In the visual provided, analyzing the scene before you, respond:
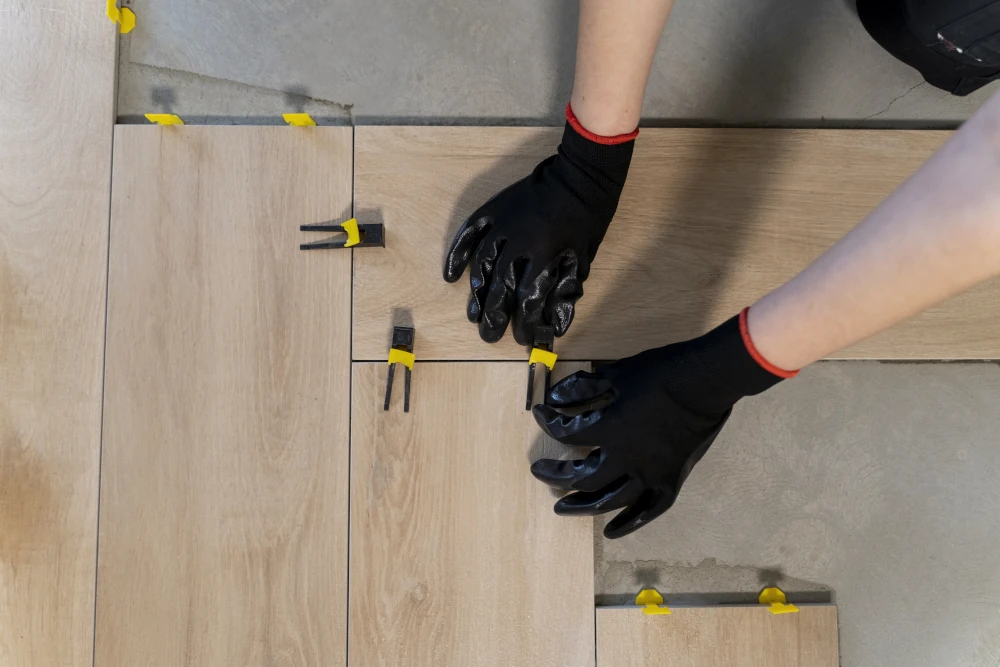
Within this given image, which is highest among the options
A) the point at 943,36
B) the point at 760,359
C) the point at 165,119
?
the point at 943,36

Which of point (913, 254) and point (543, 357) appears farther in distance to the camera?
point (543, 357)

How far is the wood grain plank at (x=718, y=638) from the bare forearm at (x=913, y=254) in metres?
0.55

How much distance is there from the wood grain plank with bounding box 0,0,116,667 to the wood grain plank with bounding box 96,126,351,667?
0.04m

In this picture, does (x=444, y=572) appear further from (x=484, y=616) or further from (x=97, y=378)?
(x=97, y=378)

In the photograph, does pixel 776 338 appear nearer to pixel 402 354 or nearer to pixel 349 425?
pixel 402 354

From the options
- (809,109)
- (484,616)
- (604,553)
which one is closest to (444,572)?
(484,616)

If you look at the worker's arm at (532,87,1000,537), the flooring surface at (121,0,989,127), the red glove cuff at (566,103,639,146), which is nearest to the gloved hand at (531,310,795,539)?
the worker's arm at (532,87,1000,537)

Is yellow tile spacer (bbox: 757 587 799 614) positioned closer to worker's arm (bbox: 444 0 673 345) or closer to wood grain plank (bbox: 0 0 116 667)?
worker's arm (bbox: 444 0 673 345)

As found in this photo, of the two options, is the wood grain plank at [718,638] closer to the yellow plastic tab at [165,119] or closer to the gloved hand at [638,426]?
the gloved hand at [638,426]

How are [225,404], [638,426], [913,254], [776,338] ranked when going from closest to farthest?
1. [913,254]
2. [776,338]
3. [638,426]
4. [225,404]

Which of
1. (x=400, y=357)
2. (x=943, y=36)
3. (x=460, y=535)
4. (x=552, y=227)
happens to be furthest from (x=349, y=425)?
(x=943, y=36)

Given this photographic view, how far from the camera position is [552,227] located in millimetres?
1148

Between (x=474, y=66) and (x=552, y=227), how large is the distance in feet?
1.24

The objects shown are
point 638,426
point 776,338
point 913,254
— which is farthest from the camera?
point 638,426
